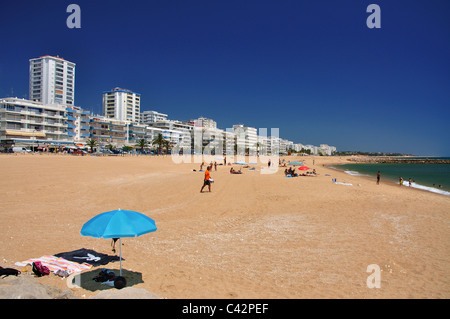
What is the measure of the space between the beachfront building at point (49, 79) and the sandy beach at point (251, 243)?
9858cm

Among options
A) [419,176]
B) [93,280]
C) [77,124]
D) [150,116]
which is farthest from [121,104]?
[93,280]

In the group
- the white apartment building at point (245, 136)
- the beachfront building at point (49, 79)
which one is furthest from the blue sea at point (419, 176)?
the beachfront building at point (49, 79)

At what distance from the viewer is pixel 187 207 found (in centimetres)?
1263

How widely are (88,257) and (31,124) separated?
221 ft

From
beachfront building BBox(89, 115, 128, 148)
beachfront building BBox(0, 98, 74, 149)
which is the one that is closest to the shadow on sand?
beachfront building BBox(0, 98, 74, 149)

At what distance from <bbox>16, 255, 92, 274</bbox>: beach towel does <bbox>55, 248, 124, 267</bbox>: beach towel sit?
0.19m

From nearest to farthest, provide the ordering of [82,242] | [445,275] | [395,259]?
[445,275], [395,259], [82,242]

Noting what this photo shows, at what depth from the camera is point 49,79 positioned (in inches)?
3743

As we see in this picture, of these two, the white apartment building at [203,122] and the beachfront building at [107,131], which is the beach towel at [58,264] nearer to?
the beachfront building at [107,131]

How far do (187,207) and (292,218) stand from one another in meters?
4.90

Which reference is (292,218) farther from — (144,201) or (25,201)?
(25,201)

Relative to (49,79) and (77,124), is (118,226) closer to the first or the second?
(77,124)

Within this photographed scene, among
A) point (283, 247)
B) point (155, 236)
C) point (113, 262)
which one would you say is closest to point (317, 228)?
point (283, 247)
